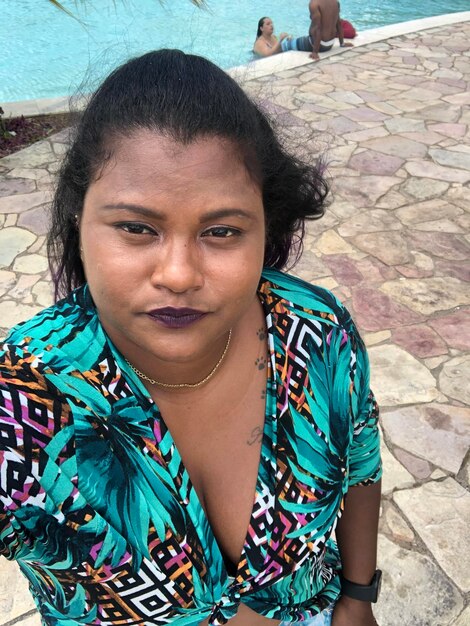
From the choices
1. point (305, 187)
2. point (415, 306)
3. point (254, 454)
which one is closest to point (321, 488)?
point (254, 454)

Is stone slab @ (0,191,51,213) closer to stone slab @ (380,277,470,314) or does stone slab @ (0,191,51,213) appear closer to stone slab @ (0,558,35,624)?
stone slab @ (380,277,470,314)

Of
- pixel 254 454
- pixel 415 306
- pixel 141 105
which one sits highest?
pixel 141 105

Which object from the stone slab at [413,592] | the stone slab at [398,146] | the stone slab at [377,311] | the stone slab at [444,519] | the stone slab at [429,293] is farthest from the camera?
the stone slab at [398,146]

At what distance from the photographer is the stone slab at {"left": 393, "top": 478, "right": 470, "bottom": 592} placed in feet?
7.50

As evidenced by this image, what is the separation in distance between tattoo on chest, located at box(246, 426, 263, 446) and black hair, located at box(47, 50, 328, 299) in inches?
17.1

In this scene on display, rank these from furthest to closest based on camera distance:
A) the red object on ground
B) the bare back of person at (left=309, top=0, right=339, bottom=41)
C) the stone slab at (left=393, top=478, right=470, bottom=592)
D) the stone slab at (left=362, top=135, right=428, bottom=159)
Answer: the red object on ground, the bare back of person at (left=309, top=0, right=339, bottom=41), the stone slab at (left=362, top=135, right=428, bottom=159), the stone slab at (left=393, top=478, right=470, bottom=592)

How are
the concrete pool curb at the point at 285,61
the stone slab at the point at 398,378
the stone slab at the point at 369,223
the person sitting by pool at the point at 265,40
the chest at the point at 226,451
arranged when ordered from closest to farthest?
the chest at the point at 226,451
the stone slab at the point at 398,378
the stone slab at the point at 369,223
the concrete pool curb at the point at 285,61
the person sitting by pool at the point at 265,40

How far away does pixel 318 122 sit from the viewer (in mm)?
6184

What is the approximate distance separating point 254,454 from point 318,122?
18.1ft

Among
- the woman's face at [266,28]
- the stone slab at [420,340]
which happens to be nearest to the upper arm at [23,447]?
the stone slab at [420,340]

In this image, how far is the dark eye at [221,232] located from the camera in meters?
1.01

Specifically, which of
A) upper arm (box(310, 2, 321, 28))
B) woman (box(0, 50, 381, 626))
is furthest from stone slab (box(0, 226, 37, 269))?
upper arm (box(310, 2, 321, 28))

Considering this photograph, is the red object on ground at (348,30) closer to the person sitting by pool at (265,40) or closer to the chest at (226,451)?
the person sitting by pool at (265,40)

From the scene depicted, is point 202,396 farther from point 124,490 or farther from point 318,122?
point 318,122
